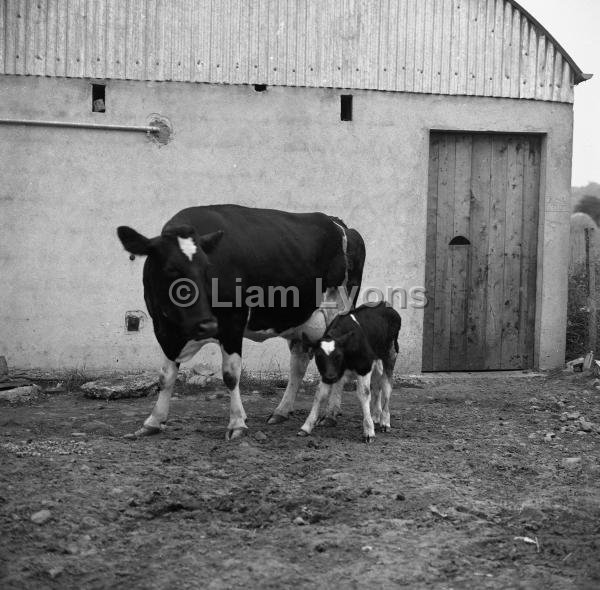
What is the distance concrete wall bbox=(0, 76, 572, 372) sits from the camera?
11047mm

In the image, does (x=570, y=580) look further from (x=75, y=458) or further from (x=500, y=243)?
(x=500, y=243)

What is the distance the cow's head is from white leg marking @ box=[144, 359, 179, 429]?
57 centimetres

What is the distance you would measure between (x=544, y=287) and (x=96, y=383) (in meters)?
5.72

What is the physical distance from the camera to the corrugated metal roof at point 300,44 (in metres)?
11.0

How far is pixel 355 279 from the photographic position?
30.7 ft

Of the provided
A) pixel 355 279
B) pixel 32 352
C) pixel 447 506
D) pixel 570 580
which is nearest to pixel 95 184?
pixel 32 352

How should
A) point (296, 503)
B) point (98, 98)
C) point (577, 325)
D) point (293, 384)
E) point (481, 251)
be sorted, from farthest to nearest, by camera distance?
1. point (577, 325)
2. point (481, 251)
3. point (98, 98)
4. point (293, 384)
5. point (296, 503)

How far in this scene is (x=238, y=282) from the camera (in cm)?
791

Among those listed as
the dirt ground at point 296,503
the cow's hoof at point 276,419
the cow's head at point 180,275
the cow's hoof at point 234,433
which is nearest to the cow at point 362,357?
the dirt ground at point 296,503

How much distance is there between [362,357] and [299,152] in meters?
4.28

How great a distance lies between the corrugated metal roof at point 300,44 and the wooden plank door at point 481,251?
807 millimetres

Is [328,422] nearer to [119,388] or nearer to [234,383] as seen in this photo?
[234,383]

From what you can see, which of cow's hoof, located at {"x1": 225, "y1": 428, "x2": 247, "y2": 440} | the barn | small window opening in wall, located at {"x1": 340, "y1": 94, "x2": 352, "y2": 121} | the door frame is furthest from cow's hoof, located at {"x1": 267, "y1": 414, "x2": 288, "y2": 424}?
small window opening in wall, located at {"x1": 340, "y1": 94, "x2": 352, "y2": 121}

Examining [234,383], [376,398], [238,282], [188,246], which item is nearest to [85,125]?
[238,282]
